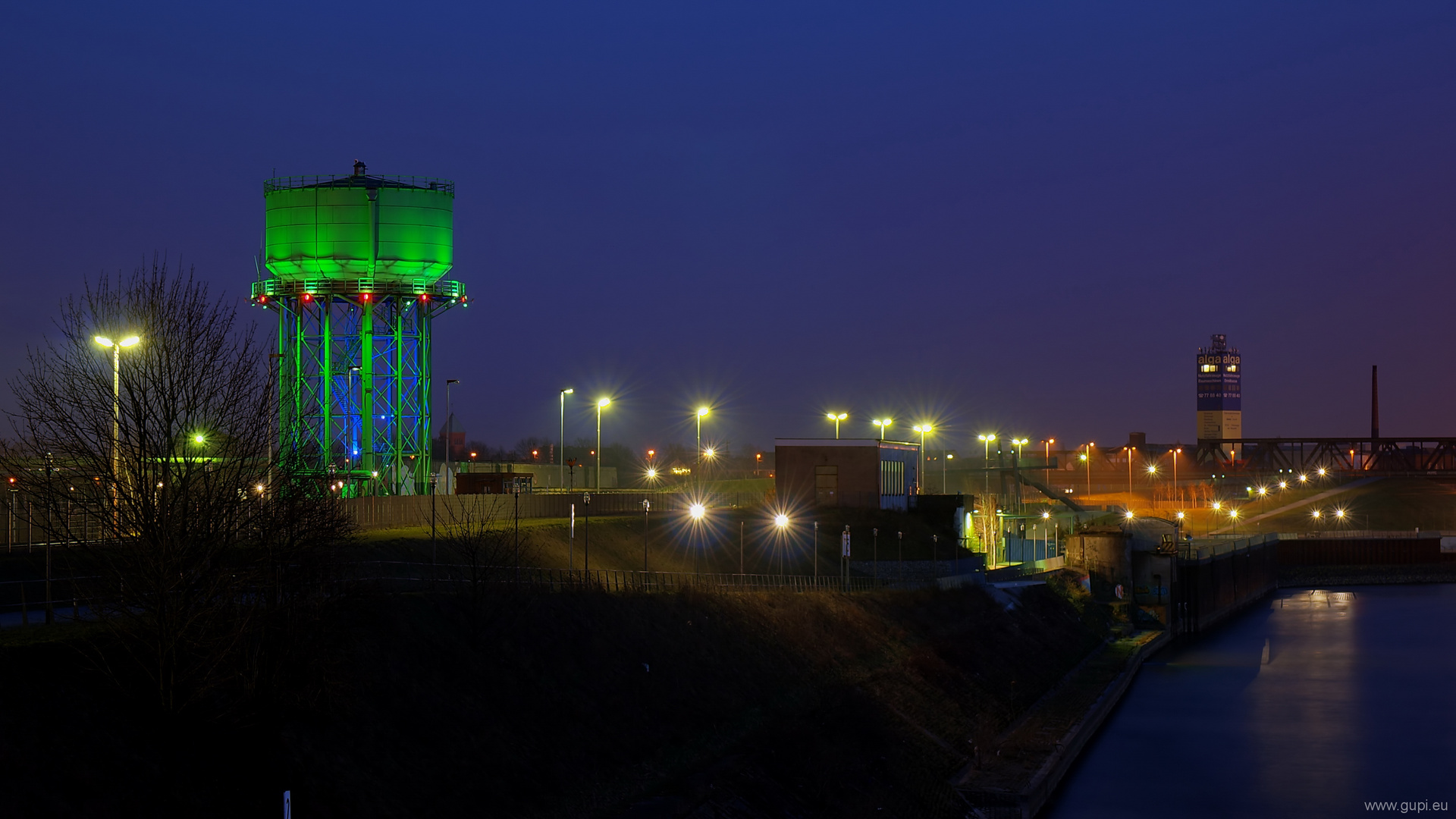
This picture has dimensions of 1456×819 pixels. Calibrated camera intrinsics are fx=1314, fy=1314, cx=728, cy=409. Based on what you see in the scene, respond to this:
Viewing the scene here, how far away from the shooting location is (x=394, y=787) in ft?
79.9

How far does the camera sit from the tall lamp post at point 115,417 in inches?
932

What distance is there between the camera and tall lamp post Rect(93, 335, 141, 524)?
23.7 metres

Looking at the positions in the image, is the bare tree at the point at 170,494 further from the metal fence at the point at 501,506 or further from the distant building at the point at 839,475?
the distant building at the point at 839,475

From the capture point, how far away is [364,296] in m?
67.7

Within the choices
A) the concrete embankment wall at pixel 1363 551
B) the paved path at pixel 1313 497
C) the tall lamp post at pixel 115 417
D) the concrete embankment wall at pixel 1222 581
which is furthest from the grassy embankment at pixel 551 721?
the paved path at pixel 1313 497

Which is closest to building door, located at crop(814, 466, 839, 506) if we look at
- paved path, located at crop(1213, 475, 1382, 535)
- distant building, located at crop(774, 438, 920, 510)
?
distant building, located at crop(774, 438, 920, 510)

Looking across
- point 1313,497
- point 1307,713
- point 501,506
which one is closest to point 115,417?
point 501,506

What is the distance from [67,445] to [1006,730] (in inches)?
1285

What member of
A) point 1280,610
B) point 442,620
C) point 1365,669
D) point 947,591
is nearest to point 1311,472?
point 1280,610

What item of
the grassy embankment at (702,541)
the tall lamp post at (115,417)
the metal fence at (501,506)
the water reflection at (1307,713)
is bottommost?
the water reflection at (1307,713)

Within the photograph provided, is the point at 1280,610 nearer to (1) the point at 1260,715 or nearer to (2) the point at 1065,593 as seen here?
(2) the point at 1065,593

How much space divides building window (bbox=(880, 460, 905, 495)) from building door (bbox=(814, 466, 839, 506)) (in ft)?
8.69

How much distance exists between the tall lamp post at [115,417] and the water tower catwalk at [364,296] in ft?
137

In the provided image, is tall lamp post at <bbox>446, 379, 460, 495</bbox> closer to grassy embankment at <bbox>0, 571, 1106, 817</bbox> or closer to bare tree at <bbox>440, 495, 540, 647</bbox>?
bare tree at <bbox>440, 495, 540, 647</bbox>
